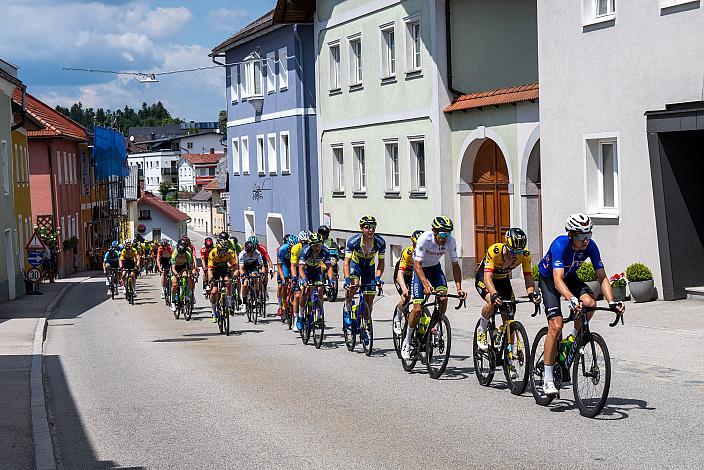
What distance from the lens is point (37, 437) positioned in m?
10.2

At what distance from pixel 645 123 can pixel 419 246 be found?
7.87 m

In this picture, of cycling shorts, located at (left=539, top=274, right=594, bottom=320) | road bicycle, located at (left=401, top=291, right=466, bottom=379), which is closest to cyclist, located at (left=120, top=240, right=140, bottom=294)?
road bicycle, located at (left=401, top=291, right=466, bottom=379)

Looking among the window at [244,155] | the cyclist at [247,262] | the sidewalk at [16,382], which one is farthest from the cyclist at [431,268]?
the window at [244,155]

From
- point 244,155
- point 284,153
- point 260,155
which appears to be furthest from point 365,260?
point 244,155

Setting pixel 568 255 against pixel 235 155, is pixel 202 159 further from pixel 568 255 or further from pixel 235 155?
pixel 568 255

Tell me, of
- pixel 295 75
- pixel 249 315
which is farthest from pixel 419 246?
pixel 295 75

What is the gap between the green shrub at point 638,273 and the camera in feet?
63.2

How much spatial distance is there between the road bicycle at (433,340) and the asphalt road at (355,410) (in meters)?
0.21

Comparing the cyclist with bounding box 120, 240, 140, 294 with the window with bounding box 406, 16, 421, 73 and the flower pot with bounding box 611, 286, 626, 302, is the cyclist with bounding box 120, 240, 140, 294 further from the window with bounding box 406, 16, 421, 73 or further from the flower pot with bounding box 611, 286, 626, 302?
the flower pot with bounding box 611, 286, 626, 302

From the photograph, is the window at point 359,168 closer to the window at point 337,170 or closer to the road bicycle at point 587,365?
the window at point 337,170

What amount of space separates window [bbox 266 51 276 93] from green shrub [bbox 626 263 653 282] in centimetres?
2674

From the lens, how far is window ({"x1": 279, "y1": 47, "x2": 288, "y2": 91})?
139ft

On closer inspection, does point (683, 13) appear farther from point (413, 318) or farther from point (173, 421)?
point (173, 421)

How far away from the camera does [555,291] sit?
34.4ft
